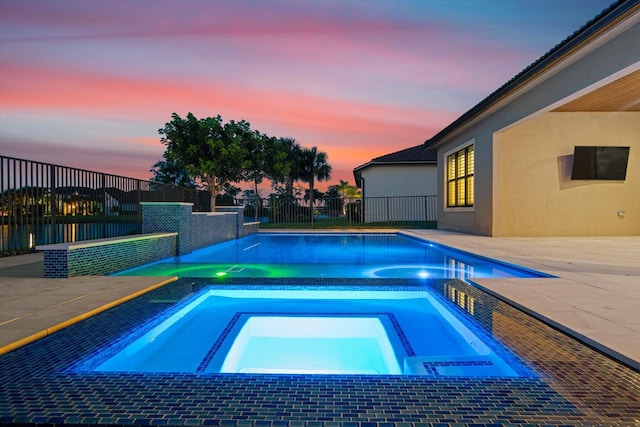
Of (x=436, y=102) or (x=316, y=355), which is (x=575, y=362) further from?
(x=436, y=102)

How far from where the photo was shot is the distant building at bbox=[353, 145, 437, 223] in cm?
2169

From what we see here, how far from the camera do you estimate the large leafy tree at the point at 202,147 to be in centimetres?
1580

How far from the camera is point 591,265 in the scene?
588 centimetres

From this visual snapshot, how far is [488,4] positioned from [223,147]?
11.0m

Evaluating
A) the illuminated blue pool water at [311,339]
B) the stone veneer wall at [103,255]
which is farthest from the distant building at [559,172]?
the stone veneer wall at [103,255]

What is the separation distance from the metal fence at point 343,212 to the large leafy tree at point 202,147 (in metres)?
2.30

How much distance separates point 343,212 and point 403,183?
14.5ft

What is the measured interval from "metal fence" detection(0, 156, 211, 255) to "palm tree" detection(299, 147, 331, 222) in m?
23.4

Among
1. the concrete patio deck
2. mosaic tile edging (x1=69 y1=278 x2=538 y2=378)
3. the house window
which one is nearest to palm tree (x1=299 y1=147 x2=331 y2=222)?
the house window

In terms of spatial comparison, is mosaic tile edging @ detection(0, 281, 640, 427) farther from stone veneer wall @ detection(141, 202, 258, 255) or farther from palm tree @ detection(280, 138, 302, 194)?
palm tree @ detection(280, 138, 302, 194)

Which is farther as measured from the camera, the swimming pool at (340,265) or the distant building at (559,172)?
the distant building at (559,172)

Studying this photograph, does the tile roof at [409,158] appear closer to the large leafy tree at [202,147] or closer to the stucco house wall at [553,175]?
the large leafy tree at [202,147]

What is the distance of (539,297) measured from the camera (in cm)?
383

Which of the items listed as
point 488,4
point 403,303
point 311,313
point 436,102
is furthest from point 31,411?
point 436,102
